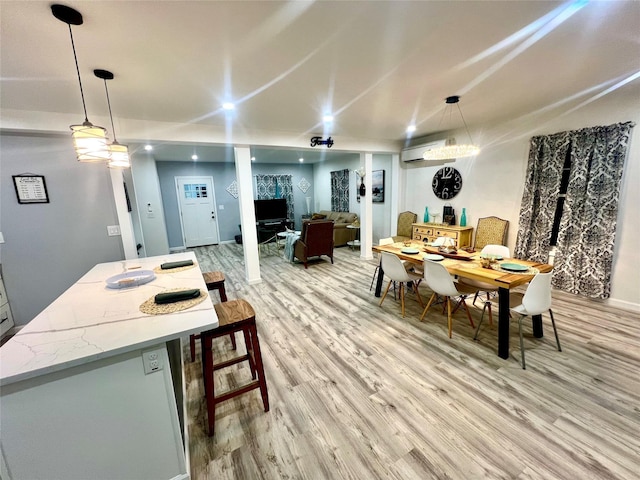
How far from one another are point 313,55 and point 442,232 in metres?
3.74

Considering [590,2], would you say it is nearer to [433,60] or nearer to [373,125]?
[433,60]

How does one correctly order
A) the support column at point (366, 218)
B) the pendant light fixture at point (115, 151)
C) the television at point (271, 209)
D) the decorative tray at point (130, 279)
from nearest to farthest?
the decorative tray at point (130, 279), the pendant light fixture at point (115, 151), the support column at point (366, 218), the television at point (271, 209)

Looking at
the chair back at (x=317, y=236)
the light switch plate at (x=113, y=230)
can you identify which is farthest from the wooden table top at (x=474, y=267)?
the light switch plate at (x=113, y=230)

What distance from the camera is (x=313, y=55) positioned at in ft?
6.06

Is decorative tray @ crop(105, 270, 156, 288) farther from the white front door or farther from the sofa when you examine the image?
the white front door

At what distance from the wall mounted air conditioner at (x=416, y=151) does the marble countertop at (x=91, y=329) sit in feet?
15.0

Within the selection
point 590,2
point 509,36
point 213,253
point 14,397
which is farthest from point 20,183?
point 590,2

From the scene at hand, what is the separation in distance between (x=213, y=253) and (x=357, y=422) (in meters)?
5.78

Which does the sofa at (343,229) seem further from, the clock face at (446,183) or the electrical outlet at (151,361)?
the electrical outlet at (151,361)

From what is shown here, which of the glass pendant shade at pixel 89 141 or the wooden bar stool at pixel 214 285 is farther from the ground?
the glass pendant shade at pixel 89 141

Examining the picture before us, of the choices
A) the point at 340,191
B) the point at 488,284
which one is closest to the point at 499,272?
the point at 488,284

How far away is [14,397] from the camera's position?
95cm

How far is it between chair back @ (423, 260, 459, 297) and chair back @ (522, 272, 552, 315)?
55 centimetres

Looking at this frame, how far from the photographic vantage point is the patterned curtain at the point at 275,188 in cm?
792
